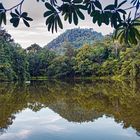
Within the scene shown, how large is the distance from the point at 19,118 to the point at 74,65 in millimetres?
39450

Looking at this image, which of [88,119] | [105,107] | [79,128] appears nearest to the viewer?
[79,128]

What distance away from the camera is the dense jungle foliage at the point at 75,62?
37.8m

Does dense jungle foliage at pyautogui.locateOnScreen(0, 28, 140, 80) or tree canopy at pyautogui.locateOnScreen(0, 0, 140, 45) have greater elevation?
tree canopy at pyautogui.locateOnScreen(0, 0, 140, 45)

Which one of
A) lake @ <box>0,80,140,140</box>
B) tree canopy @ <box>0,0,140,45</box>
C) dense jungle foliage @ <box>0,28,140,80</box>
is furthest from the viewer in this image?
dense jungle foliage @ <box>0,28,140,80</box>

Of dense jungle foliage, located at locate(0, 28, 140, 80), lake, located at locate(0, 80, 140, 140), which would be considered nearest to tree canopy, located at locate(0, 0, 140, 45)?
lake, located at locate(0, 80, 140, 140)

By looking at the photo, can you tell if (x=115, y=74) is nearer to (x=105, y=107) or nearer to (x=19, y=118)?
(x=105, y=107)

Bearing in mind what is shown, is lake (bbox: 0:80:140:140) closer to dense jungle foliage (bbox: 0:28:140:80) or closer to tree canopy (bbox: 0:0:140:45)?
tree canopy (bbox: 0:0:140:45)

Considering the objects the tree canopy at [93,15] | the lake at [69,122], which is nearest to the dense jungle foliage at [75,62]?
the lake at [69,122]

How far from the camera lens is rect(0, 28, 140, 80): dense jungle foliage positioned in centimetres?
3775

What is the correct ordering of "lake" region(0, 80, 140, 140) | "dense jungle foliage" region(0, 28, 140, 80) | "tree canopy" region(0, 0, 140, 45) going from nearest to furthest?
"tree canopy" region(0, 0, 140, 45) < "lake" region(0, 80, 140, 140) < "dense jungle foliage" region(0, 28, 140, 80)

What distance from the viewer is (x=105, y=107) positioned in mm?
14938

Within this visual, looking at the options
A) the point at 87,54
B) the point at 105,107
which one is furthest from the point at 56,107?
the point at 87,54

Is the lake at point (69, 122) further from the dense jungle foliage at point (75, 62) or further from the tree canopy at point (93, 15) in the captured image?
the dense jungle foliage at point (75, 62)

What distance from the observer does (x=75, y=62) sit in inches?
2048
